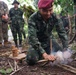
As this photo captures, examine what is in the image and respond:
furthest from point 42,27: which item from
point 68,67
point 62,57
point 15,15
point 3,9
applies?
point 15,15

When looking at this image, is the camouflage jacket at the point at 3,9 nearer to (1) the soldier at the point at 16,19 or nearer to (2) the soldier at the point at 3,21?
(2) the soldier at the point at 3,21

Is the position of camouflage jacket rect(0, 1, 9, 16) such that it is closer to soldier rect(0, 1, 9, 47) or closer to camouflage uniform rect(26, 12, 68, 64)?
soldier rect(0, 1, 9, 47)

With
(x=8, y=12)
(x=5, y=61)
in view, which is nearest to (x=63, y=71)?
(x=5, y=61)

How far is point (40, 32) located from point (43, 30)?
85 mm

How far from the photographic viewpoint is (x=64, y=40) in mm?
4875

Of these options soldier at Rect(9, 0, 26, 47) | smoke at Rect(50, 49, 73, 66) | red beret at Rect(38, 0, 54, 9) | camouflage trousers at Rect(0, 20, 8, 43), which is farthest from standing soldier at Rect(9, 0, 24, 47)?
red beret at Rect(38, 0, 54, 9)

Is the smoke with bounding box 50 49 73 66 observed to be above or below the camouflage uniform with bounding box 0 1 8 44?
below

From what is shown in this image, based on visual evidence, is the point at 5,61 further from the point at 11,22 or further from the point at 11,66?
the point at 11,22

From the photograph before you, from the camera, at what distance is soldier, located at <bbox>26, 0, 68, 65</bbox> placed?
14.9ft

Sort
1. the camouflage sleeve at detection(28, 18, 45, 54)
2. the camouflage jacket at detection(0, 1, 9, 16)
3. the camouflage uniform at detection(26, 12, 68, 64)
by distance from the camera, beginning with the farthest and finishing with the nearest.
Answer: the camouflage jacket at detection(0, 1, 9, 16), the camouflage uniform at detection(26, 12, 68, 64), the camouflage sleeve at detection(28, 18, 45, 54)

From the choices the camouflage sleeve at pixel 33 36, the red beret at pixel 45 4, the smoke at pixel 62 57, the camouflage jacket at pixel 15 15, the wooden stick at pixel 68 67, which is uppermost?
the camouflage jacket at pixel 15 15

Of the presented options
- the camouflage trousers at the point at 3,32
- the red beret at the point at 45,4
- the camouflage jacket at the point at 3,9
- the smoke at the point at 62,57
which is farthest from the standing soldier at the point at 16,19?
the red beret at the point at 45,4

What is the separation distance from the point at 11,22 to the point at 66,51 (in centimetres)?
554

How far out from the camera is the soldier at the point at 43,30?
4.54 m
